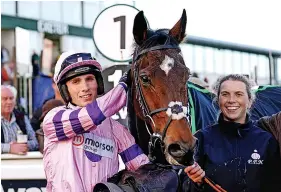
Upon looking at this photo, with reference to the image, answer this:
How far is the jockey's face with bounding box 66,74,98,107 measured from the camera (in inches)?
130

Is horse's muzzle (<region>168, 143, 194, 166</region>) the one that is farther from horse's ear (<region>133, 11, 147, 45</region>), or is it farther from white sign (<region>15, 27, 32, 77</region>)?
white sign (<region>15, 27, 32, 77</region>)

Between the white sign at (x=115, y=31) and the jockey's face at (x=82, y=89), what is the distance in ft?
Answer: 11.1

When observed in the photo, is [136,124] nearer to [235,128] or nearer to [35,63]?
[235,128]

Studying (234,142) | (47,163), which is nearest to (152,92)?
(47,163)

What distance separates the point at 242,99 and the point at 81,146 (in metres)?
1.14

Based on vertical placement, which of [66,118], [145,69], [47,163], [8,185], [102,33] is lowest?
[8,185]

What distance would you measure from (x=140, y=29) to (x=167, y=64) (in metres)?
0.27

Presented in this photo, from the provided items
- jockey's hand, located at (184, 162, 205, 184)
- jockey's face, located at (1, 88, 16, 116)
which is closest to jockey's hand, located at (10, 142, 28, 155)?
jockey's face, located at (1, 88, 16, 116)

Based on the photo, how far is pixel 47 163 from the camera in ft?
10.7

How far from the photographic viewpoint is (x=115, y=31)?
6844 millimetres

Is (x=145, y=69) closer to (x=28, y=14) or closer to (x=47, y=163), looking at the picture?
(x=47, y=163)

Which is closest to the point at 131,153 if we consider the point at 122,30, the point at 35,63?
the point at 122,30

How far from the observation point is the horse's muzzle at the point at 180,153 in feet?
9.26

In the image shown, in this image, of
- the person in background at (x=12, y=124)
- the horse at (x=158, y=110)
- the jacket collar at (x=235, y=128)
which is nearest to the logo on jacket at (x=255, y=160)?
the jacket collar at (x=235, y=128)
